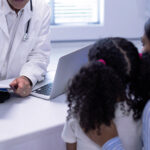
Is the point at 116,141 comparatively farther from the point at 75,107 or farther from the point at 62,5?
the point at 62,5

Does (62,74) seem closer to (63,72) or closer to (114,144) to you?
(63,72)

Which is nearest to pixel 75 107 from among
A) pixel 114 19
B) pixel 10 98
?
pixel 10 98

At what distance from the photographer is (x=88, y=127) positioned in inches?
27.7

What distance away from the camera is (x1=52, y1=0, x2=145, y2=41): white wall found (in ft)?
9.23

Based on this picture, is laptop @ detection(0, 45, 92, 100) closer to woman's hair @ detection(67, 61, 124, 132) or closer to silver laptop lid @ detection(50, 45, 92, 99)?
silver laptop lid @ detection(50, 45, 92, 99)

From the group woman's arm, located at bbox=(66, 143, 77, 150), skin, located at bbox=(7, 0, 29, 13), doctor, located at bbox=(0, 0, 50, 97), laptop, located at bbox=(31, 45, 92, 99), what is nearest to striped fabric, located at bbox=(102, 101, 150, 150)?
woman's arm, located at bbox=(66, 143, 77, 150)

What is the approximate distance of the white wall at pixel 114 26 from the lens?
9.23 feet

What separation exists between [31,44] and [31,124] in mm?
606

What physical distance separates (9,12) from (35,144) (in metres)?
0.70

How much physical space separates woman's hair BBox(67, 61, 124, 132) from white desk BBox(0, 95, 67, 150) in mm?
242

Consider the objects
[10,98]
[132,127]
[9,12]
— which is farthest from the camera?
[9,12]

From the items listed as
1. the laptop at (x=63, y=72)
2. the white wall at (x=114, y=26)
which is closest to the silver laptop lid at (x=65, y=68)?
the laptop at (x=63, y=72)

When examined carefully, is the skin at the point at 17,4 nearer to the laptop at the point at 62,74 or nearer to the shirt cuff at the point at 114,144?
the laptop at the point at 62,74

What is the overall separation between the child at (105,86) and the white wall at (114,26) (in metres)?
2.15
